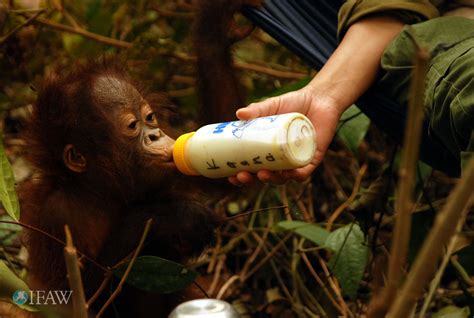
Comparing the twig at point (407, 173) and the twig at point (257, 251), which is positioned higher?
the twig at point (407, 173)

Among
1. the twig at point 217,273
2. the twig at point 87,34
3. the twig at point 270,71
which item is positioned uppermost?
the twig at point 87,34

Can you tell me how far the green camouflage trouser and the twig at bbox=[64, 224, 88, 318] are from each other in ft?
3.19

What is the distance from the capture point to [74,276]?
3.55 feet

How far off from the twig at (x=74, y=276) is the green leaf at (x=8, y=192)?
0.81 m

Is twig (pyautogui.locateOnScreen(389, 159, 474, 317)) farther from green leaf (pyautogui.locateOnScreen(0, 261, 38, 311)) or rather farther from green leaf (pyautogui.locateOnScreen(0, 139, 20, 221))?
green leaf (pyautogui.locateOnScreen(0, 139, 20, 221))

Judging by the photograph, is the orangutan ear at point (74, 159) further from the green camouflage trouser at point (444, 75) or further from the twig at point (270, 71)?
the twig at point (270, 71)

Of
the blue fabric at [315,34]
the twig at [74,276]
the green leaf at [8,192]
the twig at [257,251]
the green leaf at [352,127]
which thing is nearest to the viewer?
the twig at [74,276]

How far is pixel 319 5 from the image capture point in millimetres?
2406

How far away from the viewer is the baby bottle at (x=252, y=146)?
1.64 metres

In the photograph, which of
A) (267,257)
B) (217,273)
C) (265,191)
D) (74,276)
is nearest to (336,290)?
(267,257)

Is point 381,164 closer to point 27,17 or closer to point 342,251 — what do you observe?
point 342,251

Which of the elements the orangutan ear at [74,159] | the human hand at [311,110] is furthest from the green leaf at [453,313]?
the orangutan ear at [74,159]

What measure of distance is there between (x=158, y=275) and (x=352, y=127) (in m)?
0.99

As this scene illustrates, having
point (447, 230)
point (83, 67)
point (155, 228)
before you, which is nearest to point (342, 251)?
point (155, 228)
